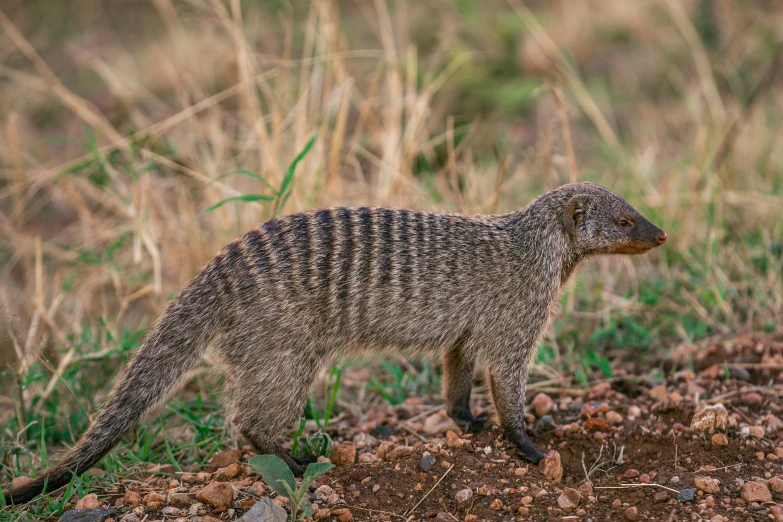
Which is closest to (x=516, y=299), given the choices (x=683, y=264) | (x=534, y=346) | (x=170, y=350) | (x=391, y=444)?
(x=534, y=346)

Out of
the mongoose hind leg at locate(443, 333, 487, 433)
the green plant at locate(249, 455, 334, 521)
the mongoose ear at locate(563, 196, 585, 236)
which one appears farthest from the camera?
the mongoose hind leg at locate(443, 333, 487, 433)

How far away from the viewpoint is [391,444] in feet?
10.6

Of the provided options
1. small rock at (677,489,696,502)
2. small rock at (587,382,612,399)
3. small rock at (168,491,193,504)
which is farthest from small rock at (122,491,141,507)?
small rock at (587,382,612,399)

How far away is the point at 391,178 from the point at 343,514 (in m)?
2.28

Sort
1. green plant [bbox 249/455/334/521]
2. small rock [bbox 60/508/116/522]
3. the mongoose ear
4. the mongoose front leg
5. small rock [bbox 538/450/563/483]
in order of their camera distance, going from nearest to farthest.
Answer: green plant [bbox 249/455/334/521] → small rock [bbox 60/508/116/522] → small rock [bbox 538/450/563/483] → the mongoose front leg → the mongoose ear

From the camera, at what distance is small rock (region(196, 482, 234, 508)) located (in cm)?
273

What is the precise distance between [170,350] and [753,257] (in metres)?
3.20

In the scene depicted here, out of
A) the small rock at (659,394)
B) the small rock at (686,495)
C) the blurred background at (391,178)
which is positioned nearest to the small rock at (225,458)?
the blurred background at (391,178)

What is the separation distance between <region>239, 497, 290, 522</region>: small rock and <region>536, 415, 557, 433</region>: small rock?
122 cm

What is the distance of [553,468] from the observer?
2943 mm

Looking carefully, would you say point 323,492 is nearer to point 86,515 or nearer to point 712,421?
point 86,515

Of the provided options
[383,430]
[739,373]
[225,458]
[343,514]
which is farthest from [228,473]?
Answer: [739,373]

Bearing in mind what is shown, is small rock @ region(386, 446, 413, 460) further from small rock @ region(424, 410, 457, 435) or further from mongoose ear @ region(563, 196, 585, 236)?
mongoose ear @ region(563, 196, 585, 236)

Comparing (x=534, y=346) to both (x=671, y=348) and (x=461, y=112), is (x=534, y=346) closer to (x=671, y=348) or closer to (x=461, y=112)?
(x=671, y=348)
